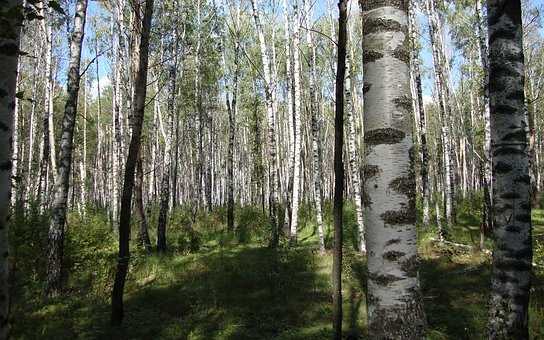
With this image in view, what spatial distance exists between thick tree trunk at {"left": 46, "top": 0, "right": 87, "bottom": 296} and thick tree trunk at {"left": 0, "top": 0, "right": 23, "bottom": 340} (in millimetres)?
5957

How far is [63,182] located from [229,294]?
4.07 meters

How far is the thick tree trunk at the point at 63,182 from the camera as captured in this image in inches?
309

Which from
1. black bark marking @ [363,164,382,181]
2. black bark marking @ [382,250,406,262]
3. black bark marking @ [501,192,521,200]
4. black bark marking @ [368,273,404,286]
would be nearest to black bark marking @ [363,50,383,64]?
black bark marking @ [363,164,382,181]

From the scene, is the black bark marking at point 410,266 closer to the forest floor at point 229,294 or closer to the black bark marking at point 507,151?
the black bark marking at point 507,151

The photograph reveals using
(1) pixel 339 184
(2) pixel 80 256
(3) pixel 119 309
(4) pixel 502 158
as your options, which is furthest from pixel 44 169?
(4) pixel 502 158

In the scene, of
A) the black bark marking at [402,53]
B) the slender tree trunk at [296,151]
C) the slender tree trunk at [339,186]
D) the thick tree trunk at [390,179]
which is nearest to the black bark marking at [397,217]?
the thick tree trunk at [390,179]

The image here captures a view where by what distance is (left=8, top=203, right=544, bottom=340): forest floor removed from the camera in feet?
20.1

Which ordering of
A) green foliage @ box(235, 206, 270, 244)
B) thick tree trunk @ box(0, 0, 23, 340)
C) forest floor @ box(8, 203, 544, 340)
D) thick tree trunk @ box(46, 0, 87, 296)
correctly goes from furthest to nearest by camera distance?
green foliage @ box(235, 206, 270, 244) → thick tree trunk @ box(46, 0, 87, 296) → forest floor @ box(8, 203, 544, 340) → thick tree trunk @ box(0, 0, 23, 340)

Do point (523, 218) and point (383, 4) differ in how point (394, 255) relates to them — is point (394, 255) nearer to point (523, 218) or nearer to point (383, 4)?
point (383, 4)

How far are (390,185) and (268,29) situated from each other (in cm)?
2669

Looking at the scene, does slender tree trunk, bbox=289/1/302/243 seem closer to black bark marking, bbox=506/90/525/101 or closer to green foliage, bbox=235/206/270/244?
green foliage, bbox=235/206/270/244

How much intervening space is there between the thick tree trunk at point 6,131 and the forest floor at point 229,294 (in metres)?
3.75

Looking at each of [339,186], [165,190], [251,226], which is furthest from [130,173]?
[251,226]

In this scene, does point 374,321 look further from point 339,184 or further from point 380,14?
point 339,184
